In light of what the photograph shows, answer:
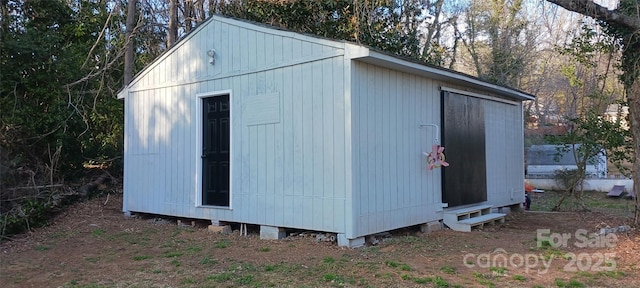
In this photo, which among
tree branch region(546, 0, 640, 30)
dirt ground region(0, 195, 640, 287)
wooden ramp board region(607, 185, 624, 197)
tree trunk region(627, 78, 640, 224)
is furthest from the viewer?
wooden ramp board region(607, 185, 624, 197)

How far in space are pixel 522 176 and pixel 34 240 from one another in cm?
922

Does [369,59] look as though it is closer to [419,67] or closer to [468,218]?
[419,67]

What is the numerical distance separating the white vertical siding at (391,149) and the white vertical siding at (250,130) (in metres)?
0.27

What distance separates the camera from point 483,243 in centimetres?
650

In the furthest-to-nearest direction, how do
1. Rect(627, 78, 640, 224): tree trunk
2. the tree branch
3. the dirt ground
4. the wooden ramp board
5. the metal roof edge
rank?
the wooden ramp board → Rect(627, 78, 640, 224): tree trunk → the tree branch → the metal roof edge → the dirt ground

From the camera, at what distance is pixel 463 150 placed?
8398 mm

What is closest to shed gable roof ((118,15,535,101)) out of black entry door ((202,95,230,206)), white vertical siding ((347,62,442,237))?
→ white vertical siding ((347,62,442,237))

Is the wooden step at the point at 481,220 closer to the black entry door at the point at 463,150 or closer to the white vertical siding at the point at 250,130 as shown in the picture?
the black entry door at the point at 463,150

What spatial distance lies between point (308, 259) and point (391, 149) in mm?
2092

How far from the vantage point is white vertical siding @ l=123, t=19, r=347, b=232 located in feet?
20.6

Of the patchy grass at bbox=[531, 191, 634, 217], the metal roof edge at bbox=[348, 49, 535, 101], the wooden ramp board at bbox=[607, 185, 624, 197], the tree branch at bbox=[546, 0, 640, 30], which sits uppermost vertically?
the tree branch at bbox=[546, 0, 640, 30]

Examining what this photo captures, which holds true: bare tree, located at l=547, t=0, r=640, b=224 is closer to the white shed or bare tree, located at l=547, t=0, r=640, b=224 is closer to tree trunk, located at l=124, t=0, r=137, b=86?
the white shed

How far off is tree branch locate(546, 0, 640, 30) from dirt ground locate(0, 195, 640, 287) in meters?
2.91

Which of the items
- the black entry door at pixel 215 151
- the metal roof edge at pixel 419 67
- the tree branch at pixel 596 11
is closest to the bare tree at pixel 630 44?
the tree branch at pixel 596 11
